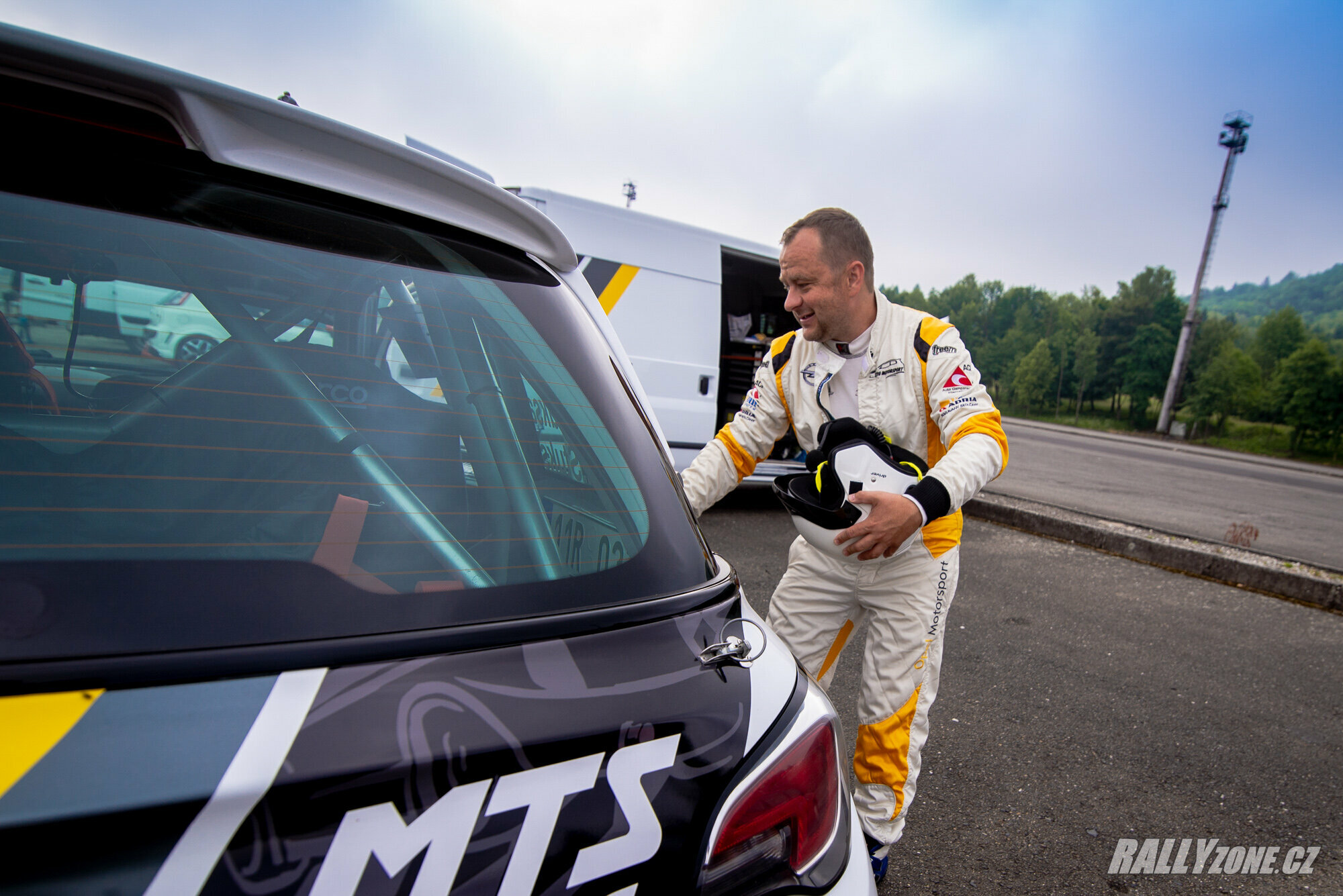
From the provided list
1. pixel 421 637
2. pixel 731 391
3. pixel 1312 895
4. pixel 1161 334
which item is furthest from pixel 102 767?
pixel 1161 334

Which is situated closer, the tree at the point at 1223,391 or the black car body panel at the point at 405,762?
the black car body panel at the point at 405,762

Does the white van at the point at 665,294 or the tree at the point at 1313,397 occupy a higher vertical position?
the white van at the point at 665,294

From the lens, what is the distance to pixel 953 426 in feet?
5.95

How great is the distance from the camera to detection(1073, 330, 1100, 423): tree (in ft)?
174

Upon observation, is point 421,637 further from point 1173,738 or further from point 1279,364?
point 1279,364

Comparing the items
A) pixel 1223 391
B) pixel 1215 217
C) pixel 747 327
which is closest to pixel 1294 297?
pixel 1223 391

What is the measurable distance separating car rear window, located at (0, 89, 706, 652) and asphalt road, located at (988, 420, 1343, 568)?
266 inches

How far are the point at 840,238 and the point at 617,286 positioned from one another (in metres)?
3.55

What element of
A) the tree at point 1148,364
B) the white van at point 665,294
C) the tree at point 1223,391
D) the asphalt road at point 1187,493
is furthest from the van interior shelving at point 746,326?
the tree at point 1148,364

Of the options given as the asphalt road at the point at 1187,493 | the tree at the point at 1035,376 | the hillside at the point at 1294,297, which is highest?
the hillside at the point at 1294,297

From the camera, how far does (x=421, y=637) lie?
2.31ft

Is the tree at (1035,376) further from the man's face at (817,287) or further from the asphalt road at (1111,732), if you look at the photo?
the man's face at (817,287)

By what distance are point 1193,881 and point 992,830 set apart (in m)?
0.57

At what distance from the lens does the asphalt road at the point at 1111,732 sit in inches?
82.4
